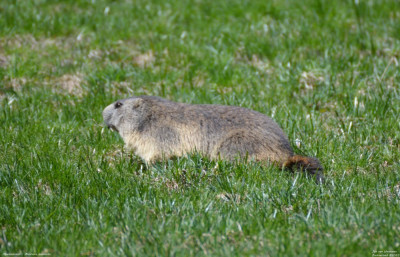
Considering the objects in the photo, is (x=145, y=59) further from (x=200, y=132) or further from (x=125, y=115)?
(x=200, y=132)

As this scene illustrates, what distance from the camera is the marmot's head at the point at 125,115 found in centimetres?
689

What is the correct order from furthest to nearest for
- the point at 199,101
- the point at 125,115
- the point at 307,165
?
the point at 199,101, the point at 125,115, the point at 307,165

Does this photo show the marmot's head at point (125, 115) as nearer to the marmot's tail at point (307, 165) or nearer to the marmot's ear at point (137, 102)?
the marmot's ear at point (137, 102)

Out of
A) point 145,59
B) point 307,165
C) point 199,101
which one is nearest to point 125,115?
point 199,101

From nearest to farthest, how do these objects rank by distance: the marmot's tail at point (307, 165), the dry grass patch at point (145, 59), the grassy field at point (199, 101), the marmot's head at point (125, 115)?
the grassy field at point (199, 101), the marmot's tail at point (307, 165), the marmot's head at point (125, 115), the dry grass patch at point (145, 59)

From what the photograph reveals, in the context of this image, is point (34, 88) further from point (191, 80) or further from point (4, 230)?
point (4, 230)

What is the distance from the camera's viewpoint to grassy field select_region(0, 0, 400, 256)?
446 cm

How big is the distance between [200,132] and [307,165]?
1.35 meters

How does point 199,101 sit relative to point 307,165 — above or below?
below

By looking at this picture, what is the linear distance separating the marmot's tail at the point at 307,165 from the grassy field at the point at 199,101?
8.8 inches

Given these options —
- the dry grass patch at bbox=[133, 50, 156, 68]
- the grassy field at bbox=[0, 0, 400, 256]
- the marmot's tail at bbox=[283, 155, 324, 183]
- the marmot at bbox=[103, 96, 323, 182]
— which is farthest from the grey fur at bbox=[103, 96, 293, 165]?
the dry grass patch at bbox=[133, 50, 156, 68]

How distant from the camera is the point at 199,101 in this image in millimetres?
7957

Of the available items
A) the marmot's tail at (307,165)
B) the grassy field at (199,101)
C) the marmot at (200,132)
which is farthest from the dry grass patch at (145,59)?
the marmot's tail at (307,165)

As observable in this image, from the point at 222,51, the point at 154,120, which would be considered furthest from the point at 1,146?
the point at 222,51
